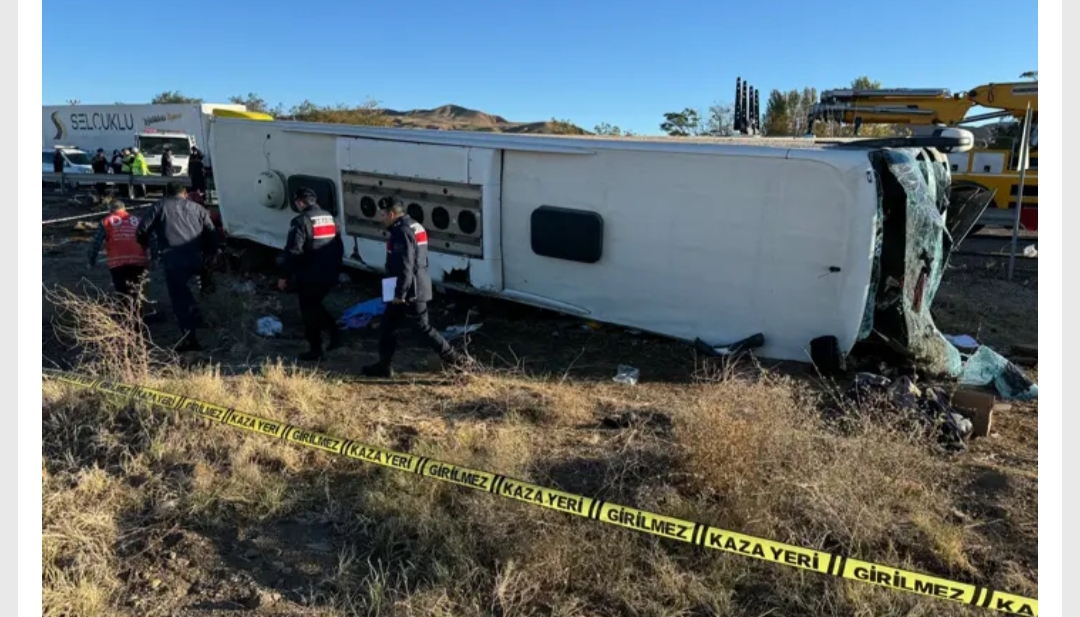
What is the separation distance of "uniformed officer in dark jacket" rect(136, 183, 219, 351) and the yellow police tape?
9.47ft

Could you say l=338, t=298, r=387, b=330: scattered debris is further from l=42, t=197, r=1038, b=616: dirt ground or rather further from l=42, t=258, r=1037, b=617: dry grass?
l=42, t=258, r=1037, b=617: dry grass

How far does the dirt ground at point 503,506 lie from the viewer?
3.30 m

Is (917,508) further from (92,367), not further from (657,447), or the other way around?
(92,367)

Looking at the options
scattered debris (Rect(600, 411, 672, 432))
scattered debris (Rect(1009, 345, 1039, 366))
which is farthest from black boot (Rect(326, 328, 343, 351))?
scattered debris (Rect(1009, 345, 1039, 366))

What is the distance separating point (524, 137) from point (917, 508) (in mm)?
5231

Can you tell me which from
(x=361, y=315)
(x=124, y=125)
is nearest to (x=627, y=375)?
(x=361, y=315)

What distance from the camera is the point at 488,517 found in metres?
3.66

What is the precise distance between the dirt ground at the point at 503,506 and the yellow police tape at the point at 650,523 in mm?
111

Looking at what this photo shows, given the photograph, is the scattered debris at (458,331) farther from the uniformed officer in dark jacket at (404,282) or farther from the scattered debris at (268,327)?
the scattered debris at (268,327)

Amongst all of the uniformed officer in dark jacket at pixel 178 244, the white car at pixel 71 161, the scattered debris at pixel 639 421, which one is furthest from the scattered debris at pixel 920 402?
the white car at pixel 71 161

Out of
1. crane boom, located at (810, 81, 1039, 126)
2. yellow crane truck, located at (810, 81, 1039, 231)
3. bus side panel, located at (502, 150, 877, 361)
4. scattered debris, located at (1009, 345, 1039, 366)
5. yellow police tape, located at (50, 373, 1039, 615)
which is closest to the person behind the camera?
yellow police tape, located at (50, 373, 1039, 615)

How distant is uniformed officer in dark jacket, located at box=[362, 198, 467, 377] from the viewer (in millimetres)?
6277

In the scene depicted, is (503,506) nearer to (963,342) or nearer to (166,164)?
(963,342)

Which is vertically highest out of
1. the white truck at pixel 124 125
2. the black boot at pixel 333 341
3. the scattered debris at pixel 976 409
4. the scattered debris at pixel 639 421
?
the white truck at pixel 124 125
